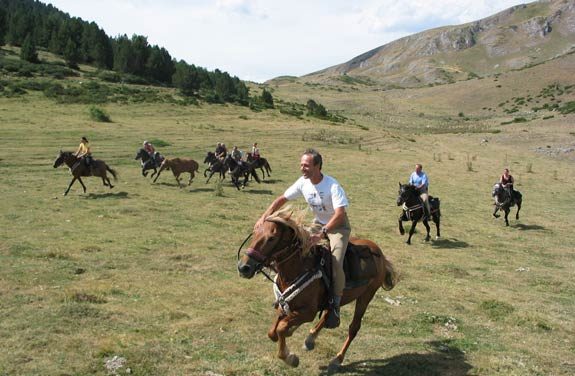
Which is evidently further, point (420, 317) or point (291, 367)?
point (420, 317)

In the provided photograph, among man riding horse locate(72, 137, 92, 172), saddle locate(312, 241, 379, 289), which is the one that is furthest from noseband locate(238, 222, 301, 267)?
man riding horse locate(72, 137, 92, 172)

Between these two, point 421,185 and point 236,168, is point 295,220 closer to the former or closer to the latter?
point 421,185

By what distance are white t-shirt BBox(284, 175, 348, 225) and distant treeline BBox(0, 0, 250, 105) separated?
70825mm

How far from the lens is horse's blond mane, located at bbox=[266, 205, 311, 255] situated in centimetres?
598

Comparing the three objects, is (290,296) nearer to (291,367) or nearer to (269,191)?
(291,367)

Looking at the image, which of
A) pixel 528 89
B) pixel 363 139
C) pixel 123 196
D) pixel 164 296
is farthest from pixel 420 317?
pixel 528 89

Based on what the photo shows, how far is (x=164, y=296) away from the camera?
9828 millimetres

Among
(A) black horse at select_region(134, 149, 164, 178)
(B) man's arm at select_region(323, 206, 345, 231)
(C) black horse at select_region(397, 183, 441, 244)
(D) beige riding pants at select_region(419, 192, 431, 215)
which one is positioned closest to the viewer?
(B) man's arm at select_region(323, 206, 345, 231)

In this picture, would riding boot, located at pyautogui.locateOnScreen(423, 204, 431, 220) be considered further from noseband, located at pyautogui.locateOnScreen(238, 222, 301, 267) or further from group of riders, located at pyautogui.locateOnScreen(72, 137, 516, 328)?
noseband, located at pyautogui.locateOnScreen(238, 222, 301, 267)

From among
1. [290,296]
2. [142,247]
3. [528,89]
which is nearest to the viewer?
[290,296]

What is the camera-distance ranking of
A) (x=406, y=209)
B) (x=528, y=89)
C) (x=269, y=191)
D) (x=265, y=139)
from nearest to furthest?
(x=406, y=209) → (x=269, y=191) → (x=265, y=139) → (x=528, y=89)

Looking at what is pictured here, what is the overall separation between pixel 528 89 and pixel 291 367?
119638 mm

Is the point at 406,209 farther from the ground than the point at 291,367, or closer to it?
farther from the ground

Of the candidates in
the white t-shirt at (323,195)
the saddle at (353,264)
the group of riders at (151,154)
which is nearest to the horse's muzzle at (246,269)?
the saddle at (353,264)
